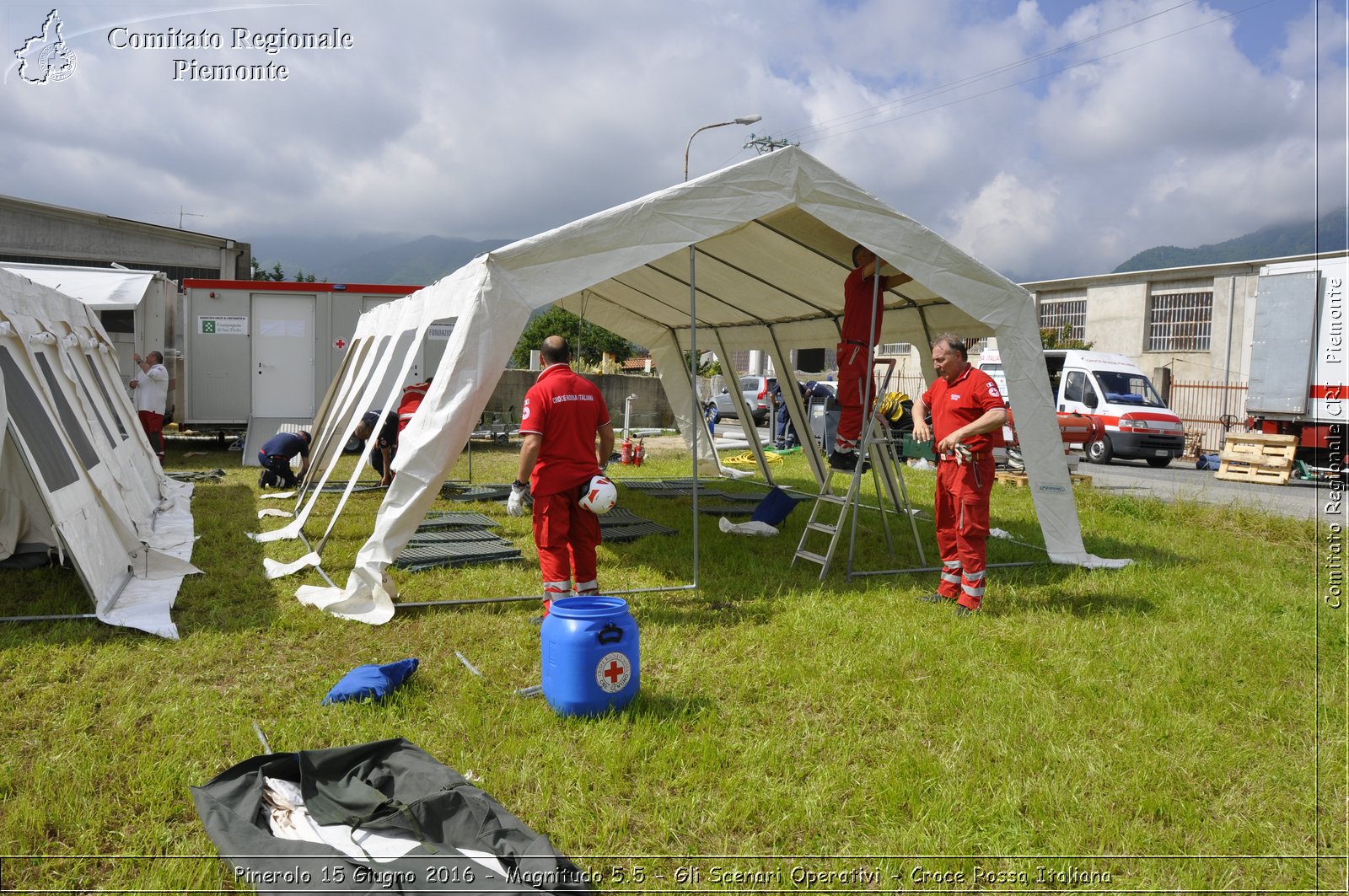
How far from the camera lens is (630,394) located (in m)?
23.1

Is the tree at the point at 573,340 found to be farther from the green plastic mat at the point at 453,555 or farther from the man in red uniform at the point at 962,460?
the man in red uniform at the point at 962,460

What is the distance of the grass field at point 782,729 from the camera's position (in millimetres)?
2779

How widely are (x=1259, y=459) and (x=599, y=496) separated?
13.2 metres

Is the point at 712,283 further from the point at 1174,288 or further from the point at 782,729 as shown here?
the point at 1174,288

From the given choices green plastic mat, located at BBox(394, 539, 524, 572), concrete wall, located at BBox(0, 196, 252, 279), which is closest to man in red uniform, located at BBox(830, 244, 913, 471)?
green plastic mat, located at BBox(394, 539, 524, 572)

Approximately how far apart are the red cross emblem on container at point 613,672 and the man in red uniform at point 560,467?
3.75ft

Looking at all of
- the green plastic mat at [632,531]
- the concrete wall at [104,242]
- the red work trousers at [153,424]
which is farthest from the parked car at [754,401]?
the green plastic mat at [632,531]

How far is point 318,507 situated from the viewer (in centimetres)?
911

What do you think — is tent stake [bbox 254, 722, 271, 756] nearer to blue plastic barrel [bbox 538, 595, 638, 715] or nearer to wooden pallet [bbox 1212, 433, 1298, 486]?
blue plastic barrel [bbox 538, 595, 638, 715]

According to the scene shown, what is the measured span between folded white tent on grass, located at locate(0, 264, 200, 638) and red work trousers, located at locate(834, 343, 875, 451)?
4873 millimetres

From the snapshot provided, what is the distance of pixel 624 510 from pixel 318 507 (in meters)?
3.39

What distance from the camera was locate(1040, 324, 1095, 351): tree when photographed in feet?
83.9

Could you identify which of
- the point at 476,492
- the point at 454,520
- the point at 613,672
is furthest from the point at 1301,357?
the point at 613,672

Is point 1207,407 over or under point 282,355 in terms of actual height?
under
